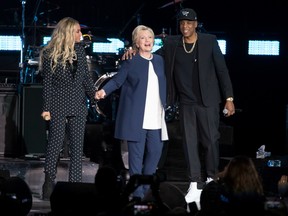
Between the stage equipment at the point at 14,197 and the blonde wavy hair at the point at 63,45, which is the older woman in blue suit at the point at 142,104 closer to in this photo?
the blonde wavy hair at the point at 63,45

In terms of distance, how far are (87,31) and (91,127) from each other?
418 centimetres

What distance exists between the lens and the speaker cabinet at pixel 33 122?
12391mm

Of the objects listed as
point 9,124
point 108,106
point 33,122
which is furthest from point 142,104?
point 108,106

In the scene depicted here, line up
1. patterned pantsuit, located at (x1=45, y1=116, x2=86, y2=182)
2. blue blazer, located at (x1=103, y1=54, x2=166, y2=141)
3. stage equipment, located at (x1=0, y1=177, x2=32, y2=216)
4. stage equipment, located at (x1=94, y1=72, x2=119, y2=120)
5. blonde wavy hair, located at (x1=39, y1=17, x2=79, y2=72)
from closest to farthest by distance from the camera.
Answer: stage equipment, located at (x1=0, y1=177, x2=32, y2=216) → blue blazer, located at (x1=103, y1=54, x2=166, y2=141) → blonde wavy hair, located at (x1=39, y1=17, x2=79, y2=72) → patterned pantsuit, located at (x1=45, y1=116, x2=86, y2=182) → stage equipment, located at (x1=94, y1=72, x2=119, y2=120)

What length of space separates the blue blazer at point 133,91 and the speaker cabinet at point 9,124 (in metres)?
2.79

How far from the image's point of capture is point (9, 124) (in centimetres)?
1267

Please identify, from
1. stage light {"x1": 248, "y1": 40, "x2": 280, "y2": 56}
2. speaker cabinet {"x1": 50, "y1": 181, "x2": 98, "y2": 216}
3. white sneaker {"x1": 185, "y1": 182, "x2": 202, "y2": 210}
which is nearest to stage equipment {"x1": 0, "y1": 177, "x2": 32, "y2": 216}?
speaker cabinet {"x1": 50, "y1": 181, "x2": 98, "y2": 216}

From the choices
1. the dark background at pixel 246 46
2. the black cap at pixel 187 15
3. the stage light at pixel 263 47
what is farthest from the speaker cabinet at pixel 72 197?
the stage light at pixel 263 47

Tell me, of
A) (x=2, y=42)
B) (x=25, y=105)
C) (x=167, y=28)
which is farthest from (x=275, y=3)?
(x=25, y=105)

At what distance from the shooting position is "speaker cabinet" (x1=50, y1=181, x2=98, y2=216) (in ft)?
25.2

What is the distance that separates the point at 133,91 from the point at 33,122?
106 inches

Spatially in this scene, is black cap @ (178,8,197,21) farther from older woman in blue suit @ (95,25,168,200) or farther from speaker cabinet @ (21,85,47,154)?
speaker cabinet @ (21,85,47,154)

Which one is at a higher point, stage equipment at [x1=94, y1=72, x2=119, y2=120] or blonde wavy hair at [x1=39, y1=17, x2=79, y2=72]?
blonde wavy hair at [x1=39, y1=17, x2=79, y2=72]

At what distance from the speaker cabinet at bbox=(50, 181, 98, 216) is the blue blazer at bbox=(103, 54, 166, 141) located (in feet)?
6.24
